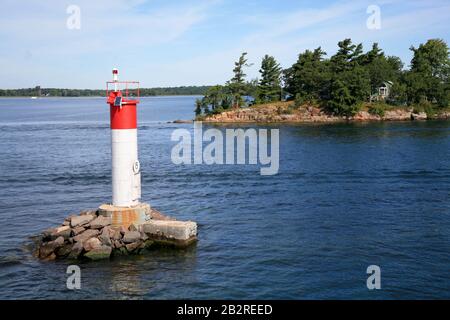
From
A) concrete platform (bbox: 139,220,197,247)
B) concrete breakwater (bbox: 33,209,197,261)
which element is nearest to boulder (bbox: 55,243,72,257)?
concrete breakwater (bbox: 33,209,197,261)

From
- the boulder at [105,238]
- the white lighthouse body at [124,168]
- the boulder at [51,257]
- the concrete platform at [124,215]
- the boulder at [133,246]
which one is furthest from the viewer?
the concrete platform at [124,215]

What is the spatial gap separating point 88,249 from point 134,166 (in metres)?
4.29

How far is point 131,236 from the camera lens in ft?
73.8

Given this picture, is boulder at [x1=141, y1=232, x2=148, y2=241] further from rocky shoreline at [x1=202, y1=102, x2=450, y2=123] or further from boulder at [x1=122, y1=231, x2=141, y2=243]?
rocky shoreline at [x1=202, y1=102, x2=450, y2=123]

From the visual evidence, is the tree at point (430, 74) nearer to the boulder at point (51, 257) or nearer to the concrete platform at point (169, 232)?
the concrete platform at point (169, 232)

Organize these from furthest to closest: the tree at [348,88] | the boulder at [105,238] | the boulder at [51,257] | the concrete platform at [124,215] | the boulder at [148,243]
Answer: the tree at [348,88] → the concrete platform at [124,215] → the boulder at [148,243] → the boulder at [105,238] → the boulder at [51,257]

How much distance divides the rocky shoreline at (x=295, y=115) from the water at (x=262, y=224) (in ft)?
163

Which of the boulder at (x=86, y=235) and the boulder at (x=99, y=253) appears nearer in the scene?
the boulder at (x=99, y=253)

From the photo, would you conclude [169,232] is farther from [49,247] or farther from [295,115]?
[295,115]

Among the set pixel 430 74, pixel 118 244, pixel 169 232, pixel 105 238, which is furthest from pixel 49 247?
pixel 430 74

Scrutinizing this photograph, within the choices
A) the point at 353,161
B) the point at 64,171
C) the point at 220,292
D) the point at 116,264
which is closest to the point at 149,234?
the point at 116,264

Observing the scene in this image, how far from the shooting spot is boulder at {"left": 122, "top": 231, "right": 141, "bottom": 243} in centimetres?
2238

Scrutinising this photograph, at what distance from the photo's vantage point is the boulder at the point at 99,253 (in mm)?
21672

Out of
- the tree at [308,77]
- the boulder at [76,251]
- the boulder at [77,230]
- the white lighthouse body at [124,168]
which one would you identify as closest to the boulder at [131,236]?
the white lighthouse body at [124,168]
